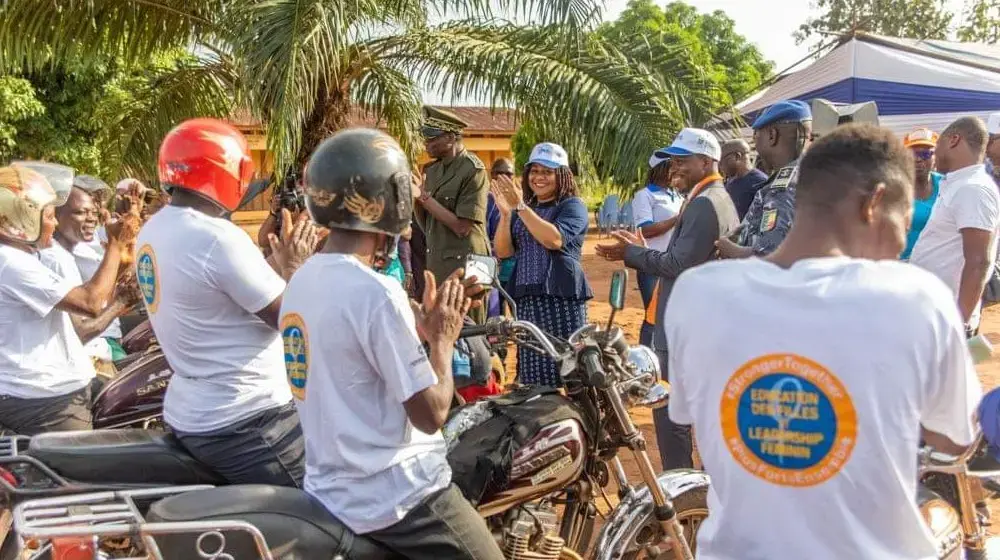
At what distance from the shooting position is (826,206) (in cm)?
179

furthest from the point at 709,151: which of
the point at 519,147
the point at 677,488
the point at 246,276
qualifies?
the point at 519,147

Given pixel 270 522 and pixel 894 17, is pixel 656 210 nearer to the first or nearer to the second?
pixel 270 522

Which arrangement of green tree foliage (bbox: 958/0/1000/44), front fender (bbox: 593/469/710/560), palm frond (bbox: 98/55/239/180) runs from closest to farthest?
front fender (bbox: 593/469/710/560), palm frond (bbox: 98/55/239/180), green tree foliage (bbox: 958/0/1000/44)

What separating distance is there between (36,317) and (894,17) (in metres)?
43.2

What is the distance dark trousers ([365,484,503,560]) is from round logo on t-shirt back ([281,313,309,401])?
1.35ft

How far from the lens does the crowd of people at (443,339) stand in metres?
1.68

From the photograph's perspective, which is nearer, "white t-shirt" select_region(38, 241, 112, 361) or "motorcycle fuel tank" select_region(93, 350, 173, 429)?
"motorcycle fuel tank" select_region(93, 350, 173, 429)

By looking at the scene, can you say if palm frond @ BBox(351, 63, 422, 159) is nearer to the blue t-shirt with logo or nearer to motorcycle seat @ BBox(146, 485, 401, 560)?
the blue t-shirt with logo

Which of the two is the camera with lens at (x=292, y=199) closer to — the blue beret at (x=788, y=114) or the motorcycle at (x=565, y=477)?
the blue beret at (x=788, y=114)

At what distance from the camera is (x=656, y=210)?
21.3ft

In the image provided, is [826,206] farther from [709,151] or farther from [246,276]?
[709,151]

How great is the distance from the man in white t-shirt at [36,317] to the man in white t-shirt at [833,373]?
2.65 m

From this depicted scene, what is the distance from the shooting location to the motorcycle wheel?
3.26 meters

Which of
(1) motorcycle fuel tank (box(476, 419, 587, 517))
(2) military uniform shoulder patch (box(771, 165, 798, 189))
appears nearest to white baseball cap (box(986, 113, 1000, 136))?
(2) military uniform shoulder patch (box(771, 165, 798, 189))
